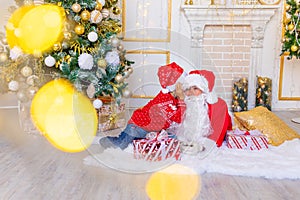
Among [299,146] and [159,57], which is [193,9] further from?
[299,146]

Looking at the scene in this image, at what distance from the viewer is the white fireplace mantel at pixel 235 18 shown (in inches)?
149

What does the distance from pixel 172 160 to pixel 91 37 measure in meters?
1.16

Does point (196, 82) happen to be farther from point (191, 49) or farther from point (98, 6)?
point (191, 49)

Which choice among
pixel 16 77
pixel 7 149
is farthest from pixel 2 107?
pixel 7 149

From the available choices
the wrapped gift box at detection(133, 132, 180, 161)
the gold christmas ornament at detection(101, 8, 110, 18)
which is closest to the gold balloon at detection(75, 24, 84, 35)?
the gold christmas ornament at detection(101, 8, 110, 18)

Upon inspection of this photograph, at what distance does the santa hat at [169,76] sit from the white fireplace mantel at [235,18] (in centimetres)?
153

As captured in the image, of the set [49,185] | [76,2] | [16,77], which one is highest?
[76,2]

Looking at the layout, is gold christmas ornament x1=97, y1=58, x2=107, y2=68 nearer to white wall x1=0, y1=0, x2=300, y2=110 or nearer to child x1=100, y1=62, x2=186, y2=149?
child x1=100, y1=62, x2=186, y2=149

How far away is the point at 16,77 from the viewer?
272 cm

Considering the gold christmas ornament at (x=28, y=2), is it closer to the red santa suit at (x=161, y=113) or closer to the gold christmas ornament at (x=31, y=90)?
the gold christmas ornament at (x=31, y=90)

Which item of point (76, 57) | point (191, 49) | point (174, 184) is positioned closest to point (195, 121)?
point (174, 184)

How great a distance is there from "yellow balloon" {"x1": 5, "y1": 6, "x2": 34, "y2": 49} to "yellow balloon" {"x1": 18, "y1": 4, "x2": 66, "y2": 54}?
26 mm

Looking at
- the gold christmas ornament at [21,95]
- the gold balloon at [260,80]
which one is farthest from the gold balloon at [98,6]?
the gold balloon at [260,80]

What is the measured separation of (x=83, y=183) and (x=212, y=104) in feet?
3.36
